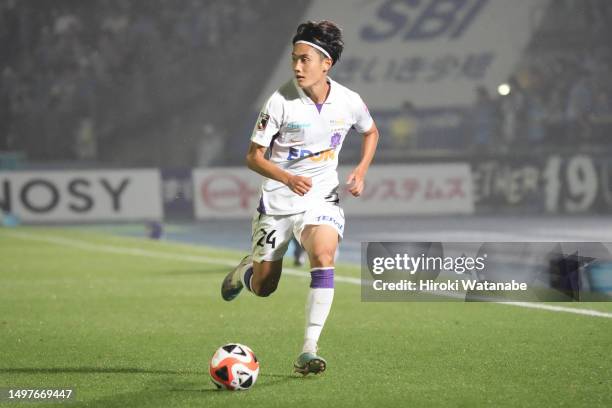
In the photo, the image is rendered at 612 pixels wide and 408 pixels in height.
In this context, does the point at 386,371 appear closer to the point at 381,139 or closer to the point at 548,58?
the point at 381,139

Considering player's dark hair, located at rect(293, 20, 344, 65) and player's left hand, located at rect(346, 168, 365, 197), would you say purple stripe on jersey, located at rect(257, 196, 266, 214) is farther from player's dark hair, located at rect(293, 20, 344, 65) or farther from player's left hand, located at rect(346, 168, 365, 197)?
player's dark hair, located at rect(293, 20, 344, 65)

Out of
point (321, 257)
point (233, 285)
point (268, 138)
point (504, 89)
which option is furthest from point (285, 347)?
point (504, 89)

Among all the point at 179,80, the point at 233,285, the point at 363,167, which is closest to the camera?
the point at 363,167

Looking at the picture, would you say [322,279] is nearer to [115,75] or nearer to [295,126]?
[295,126]

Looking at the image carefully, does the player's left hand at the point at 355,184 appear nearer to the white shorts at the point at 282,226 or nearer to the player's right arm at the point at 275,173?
the white shorts at the point at 282,226

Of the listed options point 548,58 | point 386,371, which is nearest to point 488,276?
point 386,371

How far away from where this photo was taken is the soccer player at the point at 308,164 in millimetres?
6426

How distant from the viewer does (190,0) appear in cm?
3109

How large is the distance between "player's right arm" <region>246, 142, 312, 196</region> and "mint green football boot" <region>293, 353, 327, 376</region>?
3.12ft

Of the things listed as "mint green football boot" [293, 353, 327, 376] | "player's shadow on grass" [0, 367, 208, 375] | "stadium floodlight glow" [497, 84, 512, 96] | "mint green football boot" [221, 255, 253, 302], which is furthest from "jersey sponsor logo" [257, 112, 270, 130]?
"stadium floodlight glow" [497, 84, 512, 96]

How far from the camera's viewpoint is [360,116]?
692cm

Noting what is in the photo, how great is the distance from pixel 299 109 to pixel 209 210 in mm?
17812

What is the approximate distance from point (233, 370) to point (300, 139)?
61.1 inches

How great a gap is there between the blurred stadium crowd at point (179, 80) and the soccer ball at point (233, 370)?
21941 mm
